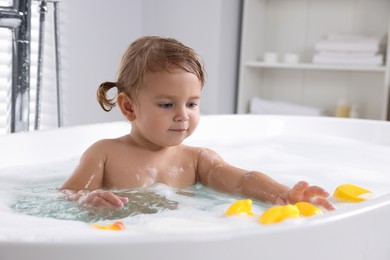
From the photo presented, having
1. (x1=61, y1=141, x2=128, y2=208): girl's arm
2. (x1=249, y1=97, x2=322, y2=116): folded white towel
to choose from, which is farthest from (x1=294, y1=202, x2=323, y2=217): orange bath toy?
(x1=249, y1=97, x2=322, y2=116): folded white towel

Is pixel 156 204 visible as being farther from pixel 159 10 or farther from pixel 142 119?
pixel 159 10

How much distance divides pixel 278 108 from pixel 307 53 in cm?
40

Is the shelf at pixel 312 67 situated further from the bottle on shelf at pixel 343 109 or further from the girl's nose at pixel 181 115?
the girl's nose at pixel 181 115

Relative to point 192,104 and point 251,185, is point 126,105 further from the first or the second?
point 251,185

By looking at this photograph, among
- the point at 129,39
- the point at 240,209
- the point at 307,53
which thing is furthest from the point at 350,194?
the point at 129,39

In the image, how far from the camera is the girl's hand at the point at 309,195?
1066 mm

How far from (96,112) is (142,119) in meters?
1.98

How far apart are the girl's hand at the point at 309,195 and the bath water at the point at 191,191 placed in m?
0.07

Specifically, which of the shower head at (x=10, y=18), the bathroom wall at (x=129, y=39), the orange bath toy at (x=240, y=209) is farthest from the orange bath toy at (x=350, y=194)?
the bathroom wall at (x=129, y=39)

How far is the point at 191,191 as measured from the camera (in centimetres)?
134

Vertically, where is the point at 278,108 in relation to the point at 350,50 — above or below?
below

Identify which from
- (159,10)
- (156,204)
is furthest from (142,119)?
(159,10)

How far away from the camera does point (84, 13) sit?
3.08 m

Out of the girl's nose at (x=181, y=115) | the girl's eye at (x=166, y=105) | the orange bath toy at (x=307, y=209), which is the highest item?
the girl's eye at (x=166, y=105)
